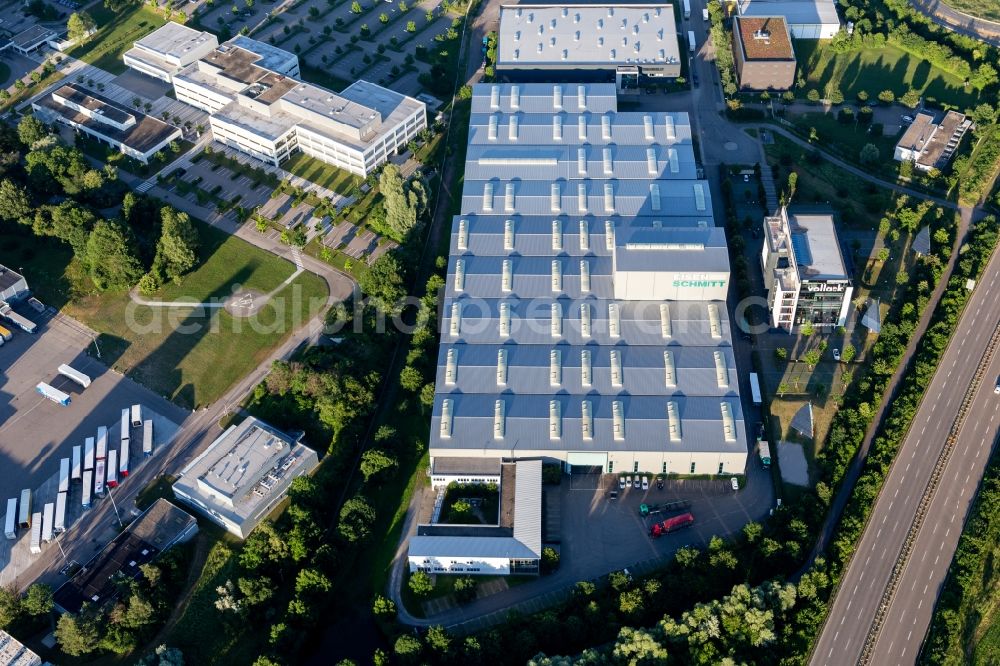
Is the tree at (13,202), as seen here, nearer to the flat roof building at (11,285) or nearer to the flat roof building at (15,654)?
the flat roof building at (11,285)

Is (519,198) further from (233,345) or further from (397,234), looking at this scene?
(233,345)

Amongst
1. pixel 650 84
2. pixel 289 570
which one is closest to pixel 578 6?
pixel 650 84

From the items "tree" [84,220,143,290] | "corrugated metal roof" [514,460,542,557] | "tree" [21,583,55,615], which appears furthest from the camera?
"tree" [84,220,143,290]

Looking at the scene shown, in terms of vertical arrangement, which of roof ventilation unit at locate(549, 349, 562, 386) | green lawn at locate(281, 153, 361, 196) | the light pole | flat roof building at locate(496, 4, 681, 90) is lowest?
the light pole

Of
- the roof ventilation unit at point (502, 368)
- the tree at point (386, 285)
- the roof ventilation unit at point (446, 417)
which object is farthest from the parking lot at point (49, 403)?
the roof ventilation unit at point (502, 368)

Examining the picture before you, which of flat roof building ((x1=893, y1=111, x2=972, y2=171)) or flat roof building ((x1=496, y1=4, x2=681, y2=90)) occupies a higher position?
flat roof building ((x1=496, y1=4, x2=681, y2=90))

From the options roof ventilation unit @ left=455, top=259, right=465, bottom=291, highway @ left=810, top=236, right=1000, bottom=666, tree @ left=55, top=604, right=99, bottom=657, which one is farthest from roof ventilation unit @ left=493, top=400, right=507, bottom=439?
tree @ left=55, top=604, right=99, bottom=657

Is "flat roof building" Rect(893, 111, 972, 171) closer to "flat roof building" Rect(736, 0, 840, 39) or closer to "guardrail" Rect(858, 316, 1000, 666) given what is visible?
"flat roof building" Rect(736, 0, 840, 39)
